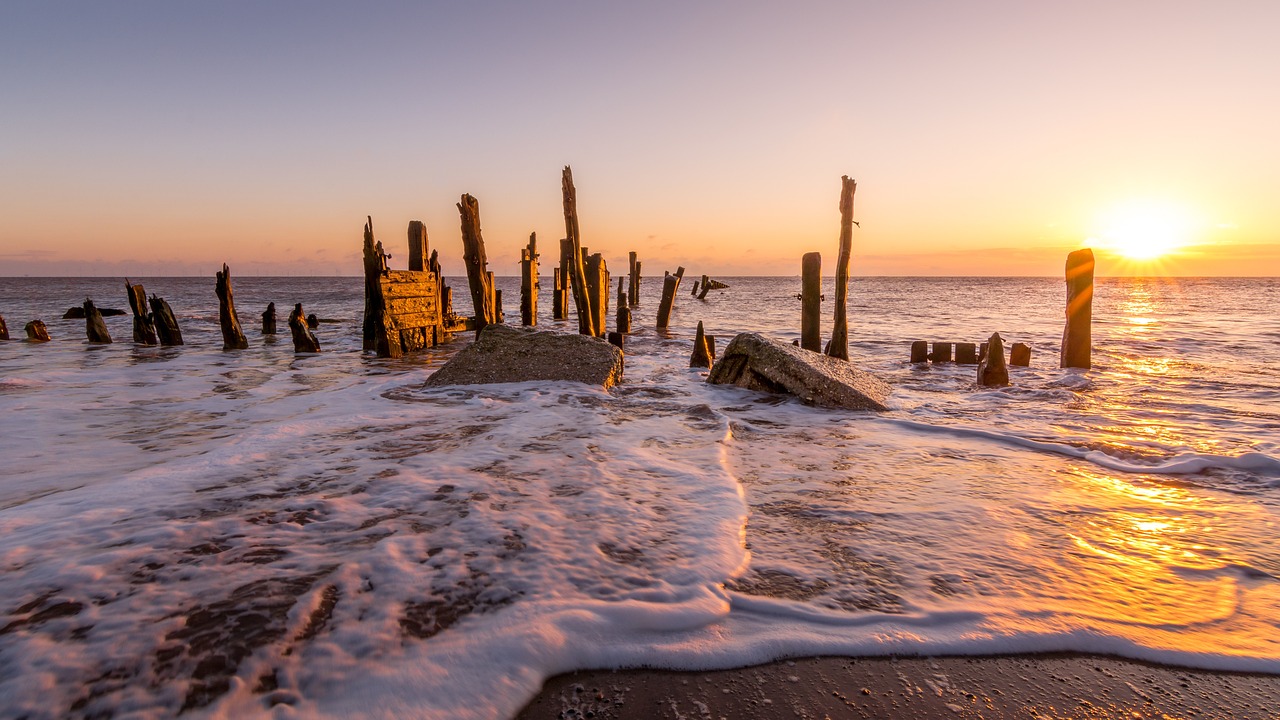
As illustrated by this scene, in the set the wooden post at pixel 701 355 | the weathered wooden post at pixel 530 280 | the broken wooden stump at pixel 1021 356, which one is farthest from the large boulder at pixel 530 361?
the weathered wooden post at pixel 530 280

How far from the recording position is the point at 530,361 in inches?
346

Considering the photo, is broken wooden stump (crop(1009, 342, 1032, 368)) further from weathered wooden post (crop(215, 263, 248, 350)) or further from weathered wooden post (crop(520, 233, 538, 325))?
weathered wooden post (crop(215, 263, 248, 350))

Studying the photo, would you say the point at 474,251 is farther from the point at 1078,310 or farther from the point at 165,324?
the point at 1078,310

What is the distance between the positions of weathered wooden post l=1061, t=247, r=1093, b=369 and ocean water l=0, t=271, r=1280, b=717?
3049 mm

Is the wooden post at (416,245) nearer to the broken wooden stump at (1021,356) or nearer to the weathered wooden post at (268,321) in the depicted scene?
the weathered wooden post at (268,321)

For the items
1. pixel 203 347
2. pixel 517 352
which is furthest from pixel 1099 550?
pixel 203 347

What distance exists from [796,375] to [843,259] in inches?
140

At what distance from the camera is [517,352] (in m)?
8.87

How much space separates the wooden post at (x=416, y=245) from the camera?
12.6m

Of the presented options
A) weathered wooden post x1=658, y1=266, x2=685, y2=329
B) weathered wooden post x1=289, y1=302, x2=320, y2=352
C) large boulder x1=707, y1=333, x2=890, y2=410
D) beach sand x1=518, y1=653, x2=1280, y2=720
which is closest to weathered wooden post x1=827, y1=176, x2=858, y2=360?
large boulder x1=707, y1=333, x2=890, y2=410

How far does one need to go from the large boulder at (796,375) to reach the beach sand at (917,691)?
5.09 meters

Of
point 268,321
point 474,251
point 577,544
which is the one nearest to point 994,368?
point 577,544

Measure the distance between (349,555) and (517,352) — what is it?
19.2 feet

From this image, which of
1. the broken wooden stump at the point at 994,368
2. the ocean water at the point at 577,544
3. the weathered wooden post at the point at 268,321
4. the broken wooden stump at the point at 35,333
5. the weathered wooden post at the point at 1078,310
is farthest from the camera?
the weathered wooden post at the point at 268,321
